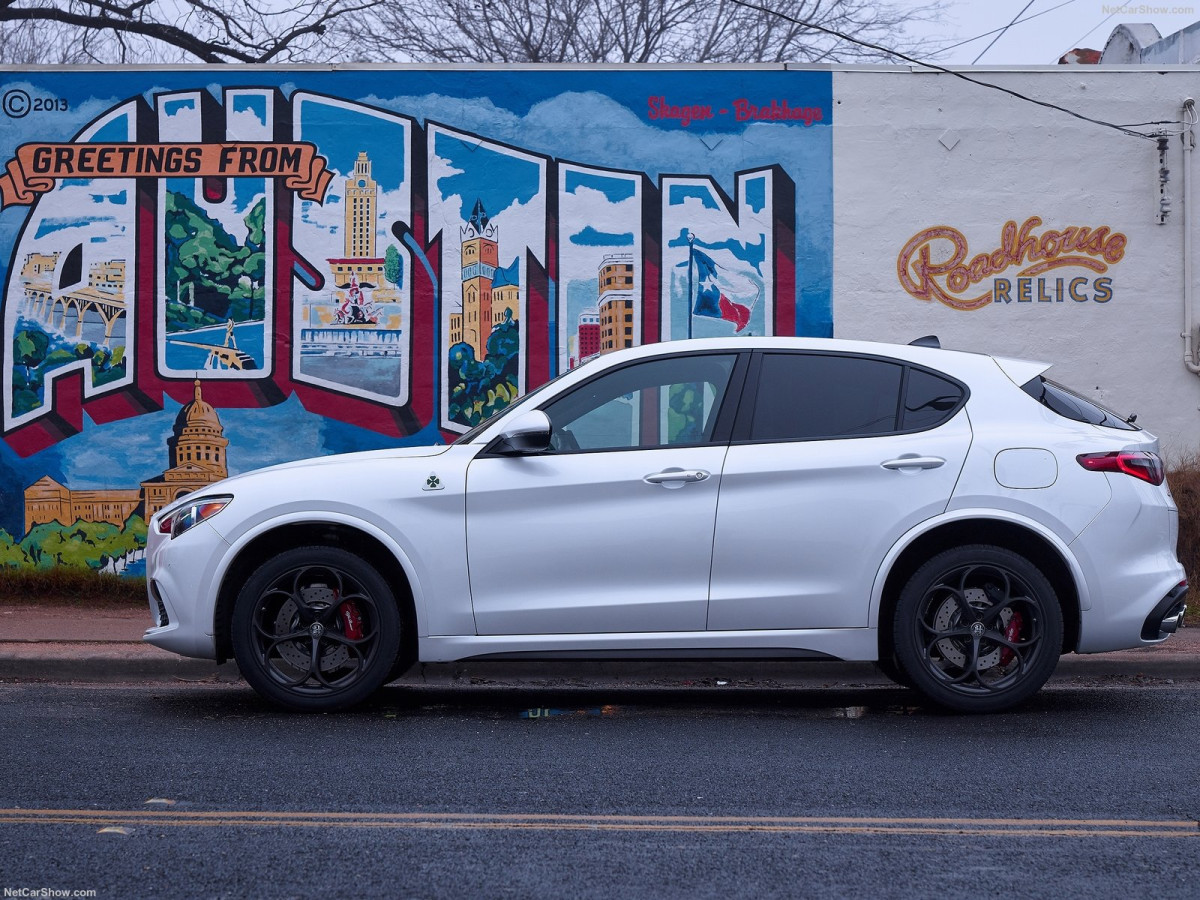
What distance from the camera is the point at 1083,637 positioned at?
19.7 ft

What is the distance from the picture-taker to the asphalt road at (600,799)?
3719 millimetres

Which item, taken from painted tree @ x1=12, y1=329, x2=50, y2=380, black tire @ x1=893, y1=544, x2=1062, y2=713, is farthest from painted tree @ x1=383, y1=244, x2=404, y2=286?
black tire @ x1=893, y1=544, x2=1062, y2=713

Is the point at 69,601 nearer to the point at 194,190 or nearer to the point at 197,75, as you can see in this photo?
the point at 194,190

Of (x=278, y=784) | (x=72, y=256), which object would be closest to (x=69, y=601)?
(x=72, y=256)

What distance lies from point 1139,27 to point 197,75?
1068cm

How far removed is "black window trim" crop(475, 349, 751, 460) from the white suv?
0.01m

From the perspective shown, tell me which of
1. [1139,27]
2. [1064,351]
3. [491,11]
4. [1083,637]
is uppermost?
[491,11]

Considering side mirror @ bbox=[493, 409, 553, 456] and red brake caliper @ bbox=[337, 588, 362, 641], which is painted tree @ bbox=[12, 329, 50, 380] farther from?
side mirror @ bbox=[493, 409, 553, 456]

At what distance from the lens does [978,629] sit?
598 cm

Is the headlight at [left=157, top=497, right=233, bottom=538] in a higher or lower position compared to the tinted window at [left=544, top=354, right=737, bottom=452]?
lower

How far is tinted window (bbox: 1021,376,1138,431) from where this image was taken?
6.22 m

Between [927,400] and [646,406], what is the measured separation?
4.52 feet
